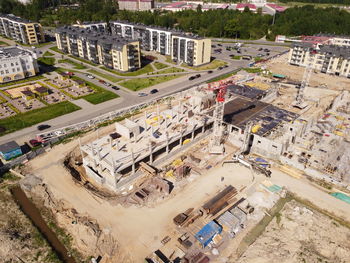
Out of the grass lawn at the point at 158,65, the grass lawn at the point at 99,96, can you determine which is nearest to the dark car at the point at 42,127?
the grass lawn at the point at 99,96

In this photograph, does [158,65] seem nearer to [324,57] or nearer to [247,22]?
[324,57]

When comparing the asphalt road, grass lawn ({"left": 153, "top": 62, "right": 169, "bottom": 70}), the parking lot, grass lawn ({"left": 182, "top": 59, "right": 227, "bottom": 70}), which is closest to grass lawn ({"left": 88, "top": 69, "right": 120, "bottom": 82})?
the asphalt road

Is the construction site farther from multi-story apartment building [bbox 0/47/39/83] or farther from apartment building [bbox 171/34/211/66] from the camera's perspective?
multi-story apartment building [bbox 0/47/39/83]

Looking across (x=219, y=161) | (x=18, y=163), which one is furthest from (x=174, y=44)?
(x=18, y=163)

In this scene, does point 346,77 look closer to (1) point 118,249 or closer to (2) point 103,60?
(2) point 103,60

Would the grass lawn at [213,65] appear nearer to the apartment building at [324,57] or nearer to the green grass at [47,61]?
the apartment building at [324,57]
